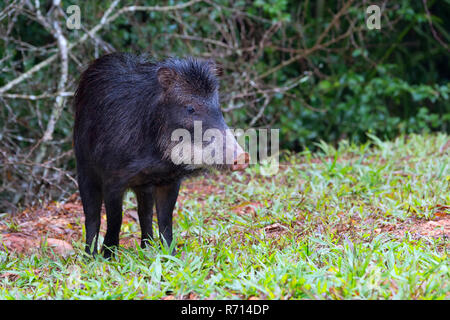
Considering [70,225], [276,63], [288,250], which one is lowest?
[70,225]

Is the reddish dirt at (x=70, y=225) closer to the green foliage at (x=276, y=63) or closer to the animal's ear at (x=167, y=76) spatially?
the green foliage at (x=276, y=63)

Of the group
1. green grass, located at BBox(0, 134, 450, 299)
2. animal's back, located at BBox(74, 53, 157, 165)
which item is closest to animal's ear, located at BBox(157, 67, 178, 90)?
animal's back, located at BBox(74, 53, 157, 165)

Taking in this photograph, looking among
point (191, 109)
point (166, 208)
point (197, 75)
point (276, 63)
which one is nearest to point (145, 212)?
point (166, 208)

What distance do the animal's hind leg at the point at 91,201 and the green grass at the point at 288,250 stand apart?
0.22 m

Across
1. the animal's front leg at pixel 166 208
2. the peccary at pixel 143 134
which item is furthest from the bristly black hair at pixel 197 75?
the animal's front leg at pixel 166 208

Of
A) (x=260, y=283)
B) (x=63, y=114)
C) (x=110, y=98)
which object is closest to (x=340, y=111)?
(x=63, y=114)

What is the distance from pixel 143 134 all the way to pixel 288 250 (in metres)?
1.15

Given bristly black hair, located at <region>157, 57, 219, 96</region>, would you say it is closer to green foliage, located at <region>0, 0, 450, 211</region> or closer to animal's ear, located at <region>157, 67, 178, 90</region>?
animal's ear, located at <region>157, 67, 178, 90</region>

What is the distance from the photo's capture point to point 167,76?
362 centimetres

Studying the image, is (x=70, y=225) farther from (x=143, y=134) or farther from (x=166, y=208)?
(x=143, y=134)

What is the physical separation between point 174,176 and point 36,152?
3.45 m

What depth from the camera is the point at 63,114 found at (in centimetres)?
678
